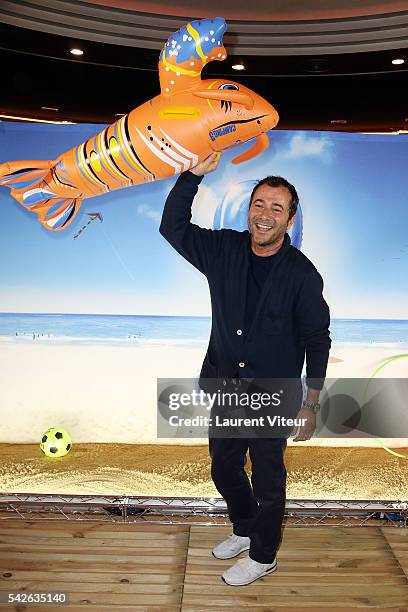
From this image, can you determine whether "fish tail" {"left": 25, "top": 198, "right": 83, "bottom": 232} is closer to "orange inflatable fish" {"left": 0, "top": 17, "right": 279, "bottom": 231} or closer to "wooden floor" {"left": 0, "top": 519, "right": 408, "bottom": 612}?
"orange inflatable fish" {"left": 0, "top": 17, "right": 279, "bottom": 231}

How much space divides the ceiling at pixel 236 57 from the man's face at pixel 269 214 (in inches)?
39.7

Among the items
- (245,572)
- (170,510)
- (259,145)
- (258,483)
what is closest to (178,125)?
(259,145)

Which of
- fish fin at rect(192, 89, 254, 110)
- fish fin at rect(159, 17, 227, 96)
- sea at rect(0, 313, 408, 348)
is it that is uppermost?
fish fin at rect(159, 17, 227, 96)

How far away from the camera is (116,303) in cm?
294

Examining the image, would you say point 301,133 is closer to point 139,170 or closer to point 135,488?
point 139,170

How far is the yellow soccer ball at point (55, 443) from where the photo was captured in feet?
9.36

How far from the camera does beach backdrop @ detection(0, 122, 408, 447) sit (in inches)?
114

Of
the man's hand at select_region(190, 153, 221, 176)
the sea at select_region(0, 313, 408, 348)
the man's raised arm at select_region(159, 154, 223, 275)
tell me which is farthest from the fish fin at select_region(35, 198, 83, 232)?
the sea at select_region(0, 313, 408, 348)

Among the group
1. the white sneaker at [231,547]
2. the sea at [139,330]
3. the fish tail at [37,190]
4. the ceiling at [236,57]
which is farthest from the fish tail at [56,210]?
the white sneaker at [231,547]

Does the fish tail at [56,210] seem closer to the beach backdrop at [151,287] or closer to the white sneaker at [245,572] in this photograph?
the beach backdrop at [151,287]

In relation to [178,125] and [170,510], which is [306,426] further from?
[178,125]

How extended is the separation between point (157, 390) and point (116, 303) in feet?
1.53

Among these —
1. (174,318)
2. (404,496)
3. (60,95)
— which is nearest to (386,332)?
(404,496)

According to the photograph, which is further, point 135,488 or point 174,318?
point 174,318
